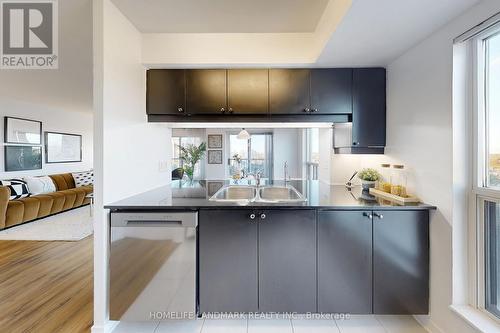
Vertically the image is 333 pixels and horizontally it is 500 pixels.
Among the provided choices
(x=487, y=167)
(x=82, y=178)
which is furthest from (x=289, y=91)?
(x=82, y=178)

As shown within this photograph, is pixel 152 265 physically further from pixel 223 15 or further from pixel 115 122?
pixel 223 15

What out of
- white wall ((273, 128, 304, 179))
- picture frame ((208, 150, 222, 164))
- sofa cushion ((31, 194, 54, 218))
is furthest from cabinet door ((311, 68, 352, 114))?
sofa cushion ((31, 194, 54, 218))

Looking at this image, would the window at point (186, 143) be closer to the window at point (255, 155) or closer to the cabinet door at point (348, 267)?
the window at point (255, 155)

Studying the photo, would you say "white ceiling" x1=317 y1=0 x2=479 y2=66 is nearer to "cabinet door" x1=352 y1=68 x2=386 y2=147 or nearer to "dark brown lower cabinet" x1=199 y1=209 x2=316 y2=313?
"cabinet door" x1=352 y1=68 x2=386 y2=147

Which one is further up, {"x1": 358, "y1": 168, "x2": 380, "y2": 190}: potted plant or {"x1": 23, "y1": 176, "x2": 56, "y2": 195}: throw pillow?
{"x1": 358, "y1": 168, "x2": 380, "y2": 190}: potted plant

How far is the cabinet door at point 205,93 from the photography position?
7.57ft

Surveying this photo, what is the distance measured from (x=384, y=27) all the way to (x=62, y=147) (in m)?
7.56

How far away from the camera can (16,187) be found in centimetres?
468

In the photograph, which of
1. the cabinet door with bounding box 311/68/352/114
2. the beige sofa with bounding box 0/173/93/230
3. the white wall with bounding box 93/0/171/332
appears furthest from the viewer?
the beige sofa with bounding box 0/173/93/230

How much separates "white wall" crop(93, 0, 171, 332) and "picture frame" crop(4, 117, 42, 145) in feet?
15.9

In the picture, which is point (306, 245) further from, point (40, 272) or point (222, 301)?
point (40, 272)

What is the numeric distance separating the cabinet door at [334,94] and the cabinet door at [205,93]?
33.2 inches

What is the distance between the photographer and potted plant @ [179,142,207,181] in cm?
663

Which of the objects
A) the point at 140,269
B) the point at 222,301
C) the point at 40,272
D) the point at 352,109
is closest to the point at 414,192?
the point at 352,109
